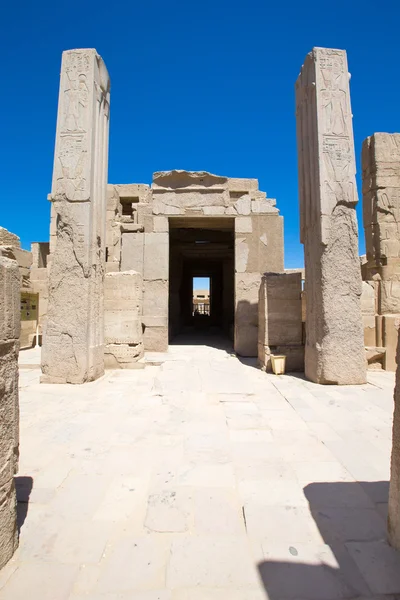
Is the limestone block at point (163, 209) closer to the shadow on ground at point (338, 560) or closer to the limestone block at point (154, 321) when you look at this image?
the limestone block at point (154, 321)

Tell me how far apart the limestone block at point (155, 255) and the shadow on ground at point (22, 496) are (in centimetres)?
604

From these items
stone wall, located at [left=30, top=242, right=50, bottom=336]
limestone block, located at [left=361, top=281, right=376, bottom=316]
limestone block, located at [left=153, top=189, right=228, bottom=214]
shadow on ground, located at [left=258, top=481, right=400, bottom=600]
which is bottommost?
shadow on ground, located at [left=258, top=481, right=400, bottom=600]

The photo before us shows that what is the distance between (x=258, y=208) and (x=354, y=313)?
12.8ft

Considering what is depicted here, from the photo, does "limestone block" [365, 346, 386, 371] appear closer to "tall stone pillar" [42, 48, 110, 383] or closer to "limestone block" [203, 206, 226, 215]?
"limestone block" [203, 206, 226, 215]

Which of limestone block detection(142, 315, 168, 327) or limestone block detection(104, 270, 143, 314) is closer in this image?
limestone block detection(104, 270, 143, 314)

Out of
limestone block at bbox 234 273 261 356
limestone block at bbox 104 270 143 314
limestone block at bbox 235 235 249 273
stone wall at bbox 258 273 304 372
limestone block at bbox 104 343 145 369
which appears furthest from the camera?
limestone block at bbox 235 235 249 273

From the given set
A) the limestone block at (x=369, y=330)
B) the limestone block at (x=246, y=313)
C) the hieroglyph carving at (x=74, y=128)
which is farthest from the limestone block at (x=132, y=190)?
the limestone block at (x=369, y=330)

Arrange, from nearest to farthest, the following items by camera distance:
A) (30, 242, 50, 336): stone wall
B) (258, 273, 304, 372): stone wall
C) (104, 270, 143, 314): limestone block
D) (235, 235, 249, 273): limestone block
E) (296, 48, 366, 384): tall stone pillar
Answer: (296, 48, 366, 384): tall stone pillar → (258, 273, 304, 372): stone wall → (104, 270, 143, 314): limestone block → (235, 235, 249, 273): limestone block → (30, 242, 50, 336): stone wall

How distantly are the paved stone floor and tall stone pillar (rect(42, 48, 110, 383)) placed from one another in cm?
106

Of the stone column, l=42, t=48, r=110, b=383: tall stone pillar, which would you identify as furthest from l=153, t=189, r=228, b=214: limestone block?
the stone column

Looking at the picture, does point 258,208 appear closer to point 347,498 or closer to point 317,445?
point 317,445

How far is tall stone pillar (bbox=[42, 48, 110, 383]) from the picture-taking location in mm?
4957

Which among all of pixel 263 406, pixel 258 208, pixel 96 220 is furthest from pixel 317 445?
pixel 258 208

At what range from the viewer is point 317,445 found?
277 cm
